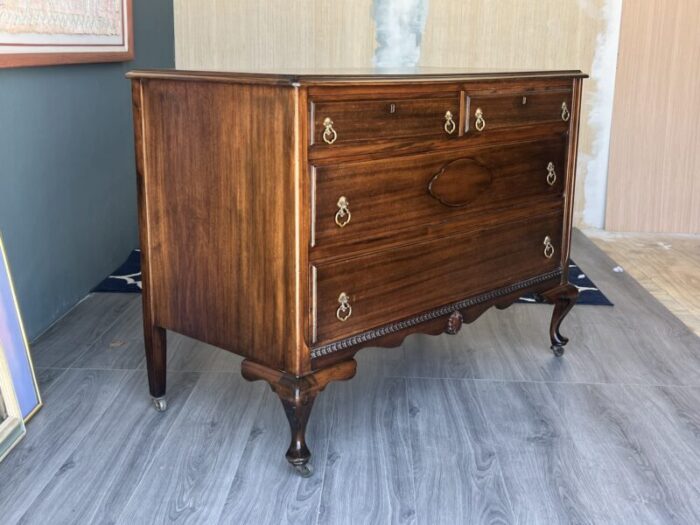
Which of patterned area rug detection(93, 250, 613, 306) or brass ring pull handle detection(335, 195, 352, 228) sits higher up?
brass ring pull handle detection(335, 195, 352, 228)

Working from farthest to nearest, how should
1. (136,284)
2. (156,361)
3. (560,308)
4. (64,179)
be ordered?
(136,284), (64,179), (560,308), (156,361)

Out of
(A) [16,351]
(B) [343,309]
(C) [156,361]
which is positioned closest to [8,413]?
(A) [16,351]

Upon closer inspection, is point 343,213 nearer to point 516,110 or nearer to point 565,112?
point 516,110

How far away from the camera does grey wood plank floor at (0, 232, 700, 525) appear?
1948mm

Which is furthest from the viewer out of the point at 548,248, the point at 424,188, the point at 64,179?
the point at 64,179

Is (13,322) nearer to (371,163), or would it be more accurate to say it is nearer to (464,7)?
(371,163)

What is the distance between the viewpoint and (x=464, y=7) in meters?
4.75

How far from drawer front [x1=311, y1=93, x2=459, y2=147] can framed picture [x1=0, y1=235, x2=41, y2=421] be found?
3.43 ft

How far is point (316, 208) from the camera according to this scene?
1940mm

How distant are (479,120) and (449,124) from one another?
135 mm

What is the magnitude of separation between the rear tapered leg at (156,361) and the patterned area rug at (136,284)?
1.19m

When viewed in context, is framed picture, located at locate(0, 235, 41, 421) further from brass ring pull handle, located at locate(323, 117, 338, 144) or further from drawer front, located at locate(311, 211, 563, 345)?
brass ring pull handle, located at locate(323, 117, 338, 144)

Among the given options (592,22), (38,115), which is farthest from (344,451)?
(592,22)

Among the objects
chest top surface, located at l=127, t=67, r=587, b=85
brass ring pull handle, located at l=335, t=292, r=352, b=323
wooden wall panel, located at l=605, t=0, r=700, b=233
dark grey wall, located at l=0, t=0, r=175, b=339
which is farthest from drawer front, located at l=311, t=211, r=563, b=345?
wooden wall panel, located at l=605, t=0, r=700, b=233
